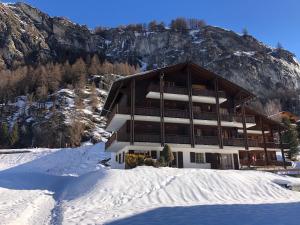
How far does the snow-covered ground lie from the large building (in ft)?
36.7

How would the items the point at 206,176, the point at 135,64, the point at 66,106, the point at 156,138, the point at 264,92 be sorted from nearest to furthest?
the point at 206,176
the point at 156,138
the point at 66,106
the point at 264,92
the point at 135,64

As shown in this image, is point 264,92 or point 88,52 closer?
point 264,92

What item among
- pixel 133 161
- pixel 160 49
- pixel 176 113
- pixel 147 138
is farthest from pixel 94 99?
pixel 133 161

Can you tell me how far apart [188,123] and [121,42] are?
433 feet

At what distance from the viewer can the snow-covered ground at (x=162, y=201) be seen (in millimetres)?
14438

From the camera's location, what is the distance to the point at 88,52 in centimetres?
16175

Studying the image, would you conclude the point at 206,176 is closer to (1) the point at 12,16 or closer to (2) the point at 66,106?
(2) the point at 66,106

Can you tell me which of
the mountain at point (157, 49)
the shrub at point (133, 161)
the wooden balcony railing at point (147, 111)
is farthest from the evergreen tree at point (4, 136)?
the shrub at point (133, 161)

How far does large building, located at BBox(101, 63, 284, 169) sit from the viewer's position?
126 feet

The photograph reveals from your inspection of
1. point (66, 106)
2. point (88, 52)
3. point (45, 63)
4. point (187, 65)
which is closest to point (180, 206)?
point (187, 65)

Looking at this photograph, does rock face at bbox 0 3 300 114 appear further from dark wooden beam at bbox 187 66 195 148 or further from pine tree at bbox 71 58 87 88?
dark wooden beam at bbox 187 66 195 148

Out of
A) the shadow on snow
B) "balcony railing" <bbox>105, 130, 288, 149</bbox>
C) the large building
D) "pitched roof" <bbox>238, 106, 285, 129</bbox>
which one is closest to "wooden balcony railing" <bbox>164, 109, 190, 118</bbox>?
the large building

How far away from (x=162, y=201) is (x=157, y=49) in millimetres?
146301

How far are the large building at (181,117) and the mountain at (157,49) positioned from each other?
266ft
